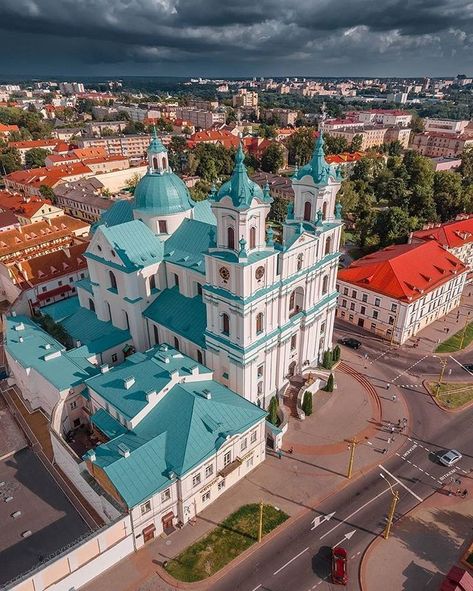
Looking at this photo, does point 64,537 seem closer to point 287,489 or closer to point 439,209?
point 287,489

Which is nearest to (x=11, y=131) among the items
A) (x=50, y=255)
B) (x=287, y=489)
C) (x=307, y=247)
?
(x=50, y=255)

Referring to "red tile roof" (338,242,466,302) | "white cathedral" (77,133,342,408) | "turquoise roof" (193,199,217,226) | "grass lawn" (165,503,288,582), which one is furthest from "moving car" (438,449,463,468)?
"turquoise roof" (193,199,217,226)

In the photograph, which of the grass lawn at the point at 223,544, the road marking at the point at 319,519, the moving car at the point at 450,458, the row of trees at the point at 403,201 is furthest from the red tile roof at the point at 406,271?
the grass lawn at the point at 223,544

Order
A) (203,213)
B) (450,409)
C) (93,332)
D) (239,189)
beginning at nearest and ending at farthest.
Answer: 1. (239,189)
2. (450,409)
3. (93,332)
4. (203,213)

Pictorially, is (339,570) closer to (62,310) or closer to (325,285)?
(325,285)

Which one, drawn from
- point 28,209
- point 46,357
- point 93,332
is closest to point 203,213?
point 93,332

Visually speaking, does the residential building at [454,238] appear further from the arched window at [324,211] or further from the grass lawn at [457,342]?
the arched window at [324,211]

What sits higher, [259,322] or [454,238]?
[259,322]
